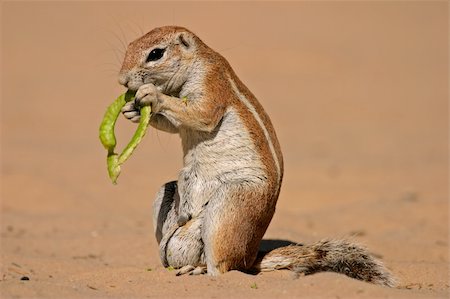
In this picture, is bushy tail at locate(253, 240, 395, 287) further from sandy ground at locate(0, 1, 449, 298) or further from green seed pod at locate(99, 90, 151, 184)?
green seed pod at locate(99, 90, 151, 184)

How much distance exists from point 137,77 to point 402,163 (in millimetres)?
10369

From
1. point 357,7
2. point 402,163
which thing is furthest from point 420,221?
point 357,7

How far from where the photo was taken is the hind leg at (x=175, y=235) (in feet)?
24.9

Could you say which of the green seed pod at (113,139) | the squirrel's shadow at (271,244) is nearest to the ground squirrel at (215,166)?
the green seed pod at (113,139)

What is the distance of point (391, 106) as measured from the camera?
23422 millimetres

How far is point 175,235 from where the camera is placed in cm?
773

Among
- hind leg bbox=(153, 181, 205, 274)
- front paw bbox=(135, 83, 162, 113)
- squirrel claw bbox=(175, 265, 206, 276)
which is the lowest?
squirrel claw bbox=(175, 265, 206, 276)

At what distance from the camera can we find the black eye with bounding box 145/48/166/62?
25.4 ft

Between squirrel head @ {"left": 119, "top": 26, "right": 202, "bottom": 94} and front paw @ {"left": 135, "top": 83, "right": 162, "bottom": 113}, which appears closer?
front paw @ {"left": 135, "top": 83, "right": 162, "bottom": 113}

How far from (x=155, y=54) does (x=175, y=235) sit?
63.6 inches

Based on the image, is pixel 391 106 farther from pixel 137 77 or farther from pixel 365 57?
pixel 137 77

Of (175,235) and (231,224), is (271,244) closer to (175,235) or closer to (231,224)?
(175,235)

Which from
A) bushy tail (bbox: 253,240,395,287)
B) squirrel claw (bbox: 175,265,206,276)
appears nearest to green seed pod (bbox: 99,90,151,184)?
squirrel claw (bbox: 175,265,206,276)

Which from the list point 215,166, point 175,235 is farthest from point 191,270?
point 215,166
